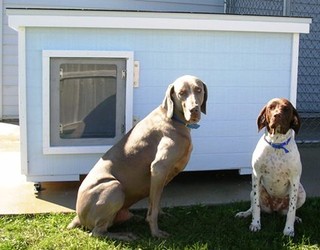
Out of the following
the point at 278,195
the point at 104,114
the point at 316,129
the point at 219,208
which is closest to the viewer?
the point at 278,195

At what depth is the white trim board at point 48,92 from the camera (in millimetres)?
4844

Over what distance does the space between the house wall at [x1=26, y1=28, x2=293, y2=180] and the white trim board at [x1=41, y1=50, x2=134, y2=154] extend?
7 cm

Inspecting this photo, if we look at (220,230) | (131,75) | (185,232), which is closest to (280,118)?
(220,230)

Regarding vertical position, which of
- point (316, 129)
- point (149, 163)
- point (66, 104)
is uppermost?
point (66, 104)

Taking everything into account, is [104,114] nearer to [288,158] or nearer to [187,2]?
[288,158]

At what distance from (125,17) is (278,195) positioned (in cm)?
223

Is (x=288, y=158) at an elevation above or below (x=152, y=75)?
below

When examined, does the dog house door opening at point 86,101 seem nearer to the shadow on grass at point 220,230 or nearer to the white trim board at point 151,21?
the white trim board at point 151,21

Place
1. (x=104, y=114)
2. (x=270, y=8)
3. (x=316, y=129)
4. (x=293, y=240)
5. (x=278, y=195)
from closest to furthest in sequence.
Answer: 1. (x=293, y=240)
2. (x=278, y=195)
3. (x=104, y=114)
4. (x=316, y=129)
5. (x=270, y=8)

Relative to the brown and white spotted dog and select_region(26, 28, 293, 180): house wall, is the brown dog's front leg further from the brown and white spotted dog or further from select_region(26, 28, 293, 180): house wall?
select_region(26, 28, 293, 180): house wall

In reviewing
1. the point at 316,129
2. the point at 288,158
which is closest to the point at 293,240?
the point at 288,158

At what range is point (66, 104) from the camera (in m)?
4.97

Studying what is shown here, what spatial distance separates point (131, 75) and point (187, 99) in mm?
1250

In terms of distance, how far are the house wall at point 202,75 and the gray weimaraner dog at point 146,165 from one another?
1038mm
